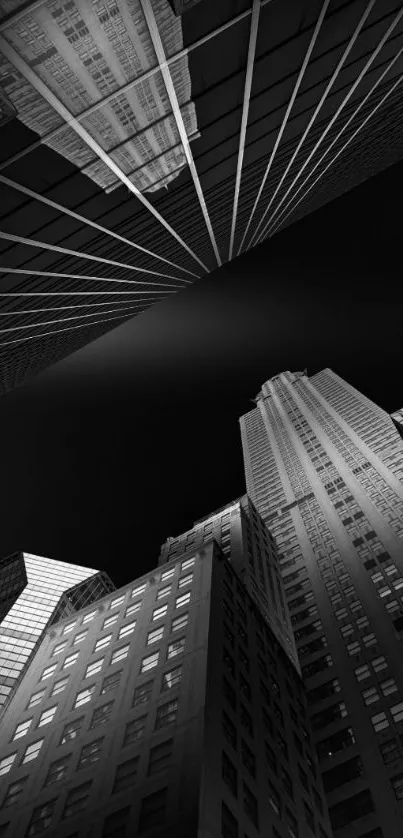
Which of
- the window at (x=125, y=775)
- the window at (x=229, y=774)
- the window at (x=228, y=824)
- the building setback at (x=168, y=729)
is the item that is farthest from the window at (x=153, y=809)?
the window at (x=229, y=774)

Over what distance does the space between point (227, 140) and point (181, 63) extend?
6.29 m

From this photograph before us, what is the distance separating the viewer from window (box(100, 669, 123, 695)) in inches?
1652

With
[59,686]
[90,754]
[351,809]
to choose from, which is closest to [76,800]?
[90,754]

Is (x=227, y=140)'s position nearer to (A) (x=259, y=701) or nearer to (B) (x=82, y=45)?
(B) (x=82, y=45)

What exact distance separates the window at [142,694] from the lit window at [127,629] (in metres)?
12.2

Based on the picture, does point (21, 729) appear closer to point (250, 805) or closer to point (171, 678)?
point (171, 678)

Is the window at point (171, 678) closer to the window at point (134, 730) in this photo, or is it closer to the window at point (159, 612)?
the window at point (134, 730)

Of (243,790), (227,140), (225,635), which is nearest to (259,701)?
(225,635)

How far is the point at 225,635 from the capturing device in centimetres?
4512

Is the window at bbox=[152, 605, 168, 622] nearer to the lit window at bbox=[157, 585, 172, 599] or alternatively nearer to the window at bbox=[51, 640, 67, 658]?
the lit window at bbox=[157, 585, 172, 599]

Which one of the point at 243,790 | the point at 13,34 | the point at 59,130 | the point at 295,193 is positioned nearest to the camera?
the point at 13,34

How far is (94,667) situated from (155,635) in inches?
242

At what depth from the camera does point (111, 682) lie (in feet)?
141

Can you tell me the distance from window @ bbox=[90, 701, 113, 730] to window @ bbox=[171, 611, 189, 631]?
8.59m
